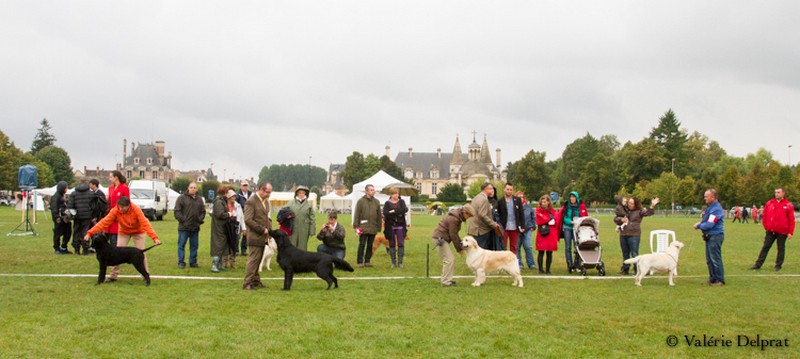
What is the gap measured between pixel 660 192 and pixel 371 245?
70.9 meters

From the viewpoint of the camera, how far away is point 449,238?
11.2 meters

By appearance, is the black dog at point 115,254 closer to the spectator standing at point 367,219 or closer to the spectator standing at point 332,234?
the spectator standing at point 332,234

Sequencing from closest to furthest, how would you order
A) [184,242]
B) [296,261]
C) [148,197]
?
[296,261] < [184,242] < [148,197]

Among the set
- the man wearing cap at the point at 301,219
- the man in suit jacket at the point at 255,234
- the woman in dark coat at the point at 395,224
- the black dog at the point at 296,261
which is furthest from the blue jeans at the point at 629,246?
the man in suit jacket at the point at 255,234

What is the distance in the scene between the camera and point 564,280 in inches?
470

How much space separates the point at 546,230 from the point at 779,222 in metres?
5.68

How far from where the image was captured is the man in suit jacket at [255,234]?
10.4 m

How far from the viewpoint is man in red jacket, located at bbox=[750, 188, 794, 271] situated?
1412 cm

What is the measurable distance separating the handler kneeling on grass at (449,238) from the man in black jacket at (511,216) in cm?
159

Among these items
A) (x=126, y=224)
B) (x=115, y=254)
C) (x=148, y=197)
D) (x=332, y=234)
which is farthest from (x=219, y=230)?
(x=148, y=197)

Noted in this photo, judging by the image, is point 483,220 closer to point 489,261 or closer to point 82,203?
point 489,261

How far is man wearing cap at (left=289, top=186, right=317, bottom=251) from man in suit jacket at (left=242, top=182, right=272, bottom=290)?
2.32 meters

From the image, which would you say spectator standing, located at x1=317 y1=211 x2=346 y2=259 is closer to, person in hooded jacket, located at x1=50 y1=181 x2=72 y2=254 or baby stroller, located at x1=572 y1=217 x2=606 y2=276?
baby stroller, located at x1=572 y1=217 x2=606 y2=276

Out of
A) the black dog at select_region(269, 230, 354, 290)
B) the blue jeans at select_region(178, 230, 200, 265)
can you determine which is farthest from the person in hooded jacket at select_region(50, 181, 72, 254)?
the black dog at select_region(269, 230, 354, 290)
